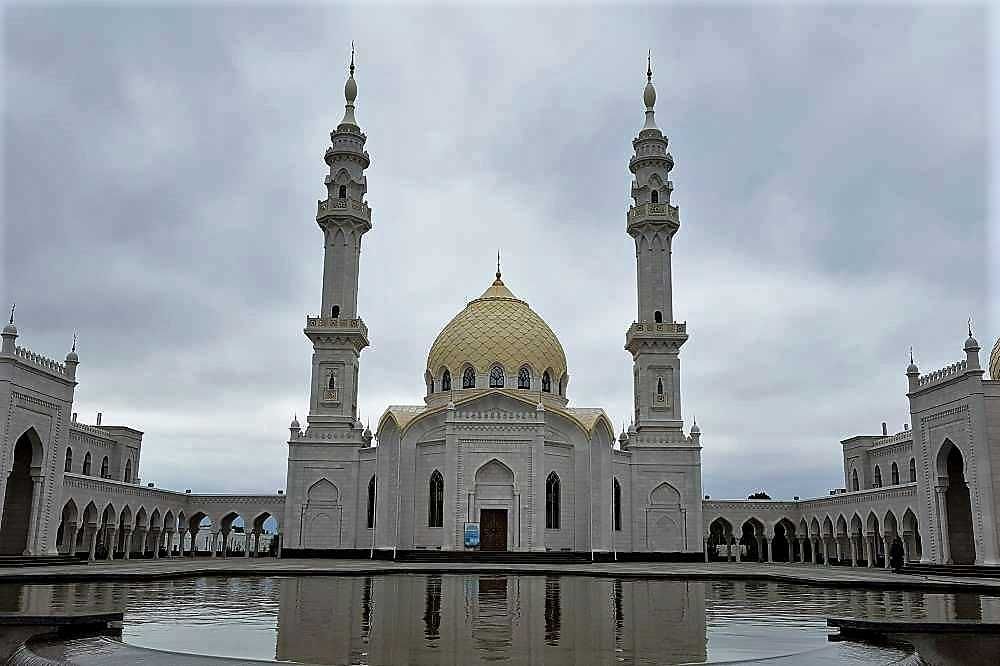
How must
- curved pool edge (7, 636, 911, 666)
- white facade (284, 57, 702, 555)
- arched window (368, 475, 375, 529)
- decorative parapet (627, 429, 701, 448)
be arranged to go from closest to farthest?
curved pool edge (7, 636, 911, 666)
white facade (284, 57, 702, 555)
arched window (368, 475, 375, 529)
decorative parapet (627, 429, 701, 448)

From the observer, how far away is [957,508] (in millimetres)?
29078

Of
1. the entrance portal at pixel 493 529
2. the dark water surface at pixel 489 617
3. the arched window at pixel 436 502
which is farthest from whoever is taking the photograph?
the arched window at pixel 436 502

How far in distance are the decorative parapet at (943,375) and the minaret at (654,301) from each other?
38.2 feet

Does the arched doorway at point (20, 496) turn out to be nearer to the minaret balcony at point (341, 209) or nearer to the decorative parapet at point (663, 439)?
the minaret balcony at point (341, 209)

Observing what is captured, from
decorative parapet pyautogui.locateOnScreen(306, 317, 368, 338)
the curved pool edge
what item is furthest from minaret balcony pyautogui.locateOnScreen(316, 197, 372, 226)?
the curved pool edge

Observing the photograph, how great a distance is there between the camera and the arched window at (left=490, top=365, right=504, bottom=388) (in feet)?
130

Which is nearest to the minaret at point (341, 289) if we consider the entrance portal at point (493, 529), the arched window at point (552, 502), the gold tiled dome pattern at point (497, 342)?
the gold tiled dome pattern at point (497, 342)

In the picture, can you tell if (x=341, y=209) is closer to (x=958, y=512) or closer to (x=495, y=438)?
(x=495, y=438)

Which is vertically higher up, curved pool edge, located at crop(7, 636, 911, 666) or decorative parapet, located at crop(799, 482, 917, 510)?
decorative parapet, located at crop(799, 482, 917, 510)

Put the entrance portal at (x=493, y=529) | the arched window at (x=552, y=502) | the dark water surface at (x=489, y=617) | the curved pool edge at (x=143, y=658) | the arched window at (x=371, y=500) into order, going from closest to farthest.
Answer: the curved pool edge at (x=143, y=658)
the dark water surface at (x=489, y=617)
the entrance portal at (x=493, y=529)
the arched window at (x=552, y=502)
the arched window at (x=371, y=500)

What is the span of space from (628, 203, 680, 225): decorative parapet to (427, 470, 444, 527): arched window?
15.7 metres

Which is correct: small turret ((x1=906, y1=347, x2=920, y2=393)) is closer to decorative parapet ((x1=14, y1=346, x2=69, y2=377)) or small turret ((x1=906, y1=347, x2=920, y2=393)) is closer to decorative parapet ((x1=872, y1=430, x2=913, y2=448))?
decorative parapet ((x1=872, y1=430, x2=913, y2=448))

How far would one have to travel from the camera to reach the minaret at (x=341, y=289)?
39094 millimetres

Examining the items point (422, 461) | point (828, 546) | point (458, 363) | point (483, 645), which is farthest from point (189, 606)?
point (828, 546)
